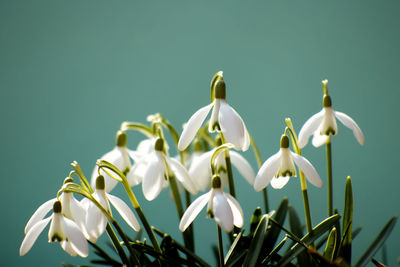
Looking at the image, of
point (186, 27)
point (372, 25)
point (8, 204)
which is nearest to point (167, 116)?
point (186, 27)

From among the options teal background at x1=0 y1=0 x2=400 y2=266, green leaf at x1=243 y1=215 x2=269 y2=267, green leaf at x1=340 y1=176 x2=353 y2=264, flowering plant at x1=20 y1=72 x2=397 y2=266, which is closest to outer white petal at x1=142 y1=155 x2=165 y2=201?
flowering plant at x1=20 y1=72 x2=397 y2=266

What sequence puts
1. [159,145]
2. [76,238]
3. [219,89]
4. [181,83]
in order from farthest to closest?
[181,83] → [159,145] → [219,89] → [76,238]

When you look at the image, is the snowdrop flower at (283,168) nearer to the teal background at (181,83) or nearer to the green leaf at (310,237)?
the green leaf at (310,237)

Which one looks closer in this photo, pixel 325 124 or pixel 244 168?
pixel 325 124

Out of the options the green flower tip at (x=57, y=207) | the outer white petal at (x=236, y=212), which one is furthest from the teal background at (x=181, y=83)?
the green flower tip at (x=57, y=207)

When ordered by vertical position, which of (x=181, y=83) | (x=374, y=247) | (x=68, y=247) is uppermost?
(x=181, y=83)

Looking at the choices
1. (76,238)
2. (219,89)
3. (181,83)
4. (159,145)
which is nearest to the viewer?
(76,238)

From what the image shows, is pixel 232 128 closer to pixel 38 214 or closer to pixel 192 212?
pixel 192 212

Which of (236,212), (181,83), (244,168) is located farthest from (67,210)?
(181,83)
